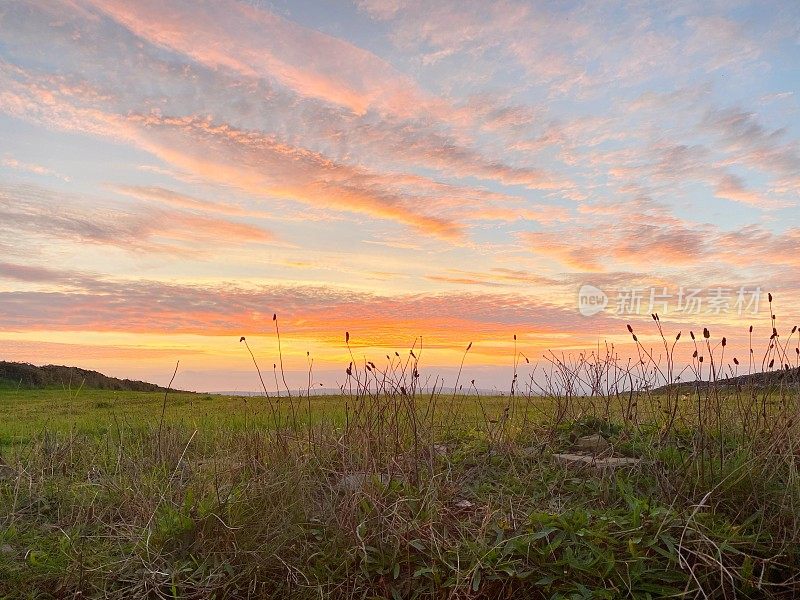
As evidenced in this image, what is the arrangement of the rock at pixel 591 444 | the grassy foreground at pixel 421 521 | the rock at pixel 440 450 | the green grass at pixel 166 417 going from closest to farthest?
the grassy foreground at pixel 421 521 < the rock at pixel 440 450 < the rock at pixel 591 444 < the green grass at pixel 166 417

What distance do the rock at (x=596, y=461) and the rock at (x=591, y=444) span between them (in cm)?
20

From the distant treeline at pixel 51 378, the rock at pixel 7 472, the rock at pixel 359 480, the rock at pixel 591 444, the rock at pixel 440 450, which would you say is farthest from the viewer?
the distant treeline at pixel 51 378

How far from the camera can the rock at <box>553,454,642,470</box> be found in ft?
18.1

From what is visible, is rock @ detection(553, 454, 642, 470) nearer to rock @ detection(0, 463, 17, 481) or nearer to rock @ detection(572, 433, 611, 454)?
rock @ detection(572, 433, 611, 454)

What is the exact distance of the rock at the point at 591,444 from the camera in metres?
6.23

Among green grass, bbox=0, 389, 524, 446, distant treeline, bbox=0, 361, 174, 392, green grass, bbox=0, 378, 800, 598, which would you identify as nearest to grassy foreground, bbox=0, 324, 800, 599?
green grass, bbox=0, 378, 800, 598

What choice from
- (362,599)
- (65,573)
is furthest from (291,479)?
(65,573)

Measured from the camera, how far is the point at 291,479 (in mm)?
5148

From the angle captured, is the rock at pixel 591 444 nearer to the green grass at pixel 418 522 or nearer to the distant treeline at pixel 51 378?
the green grass at pixel 418 522

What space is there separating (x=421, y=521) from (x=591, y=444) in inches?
104

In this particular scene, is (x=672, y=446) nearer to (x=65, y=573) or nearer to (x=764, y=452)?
(x=764, y=452)

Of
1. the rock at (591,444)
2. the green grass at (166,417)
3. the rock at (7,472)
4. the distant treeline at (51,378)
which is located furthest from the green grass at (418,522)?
the distant treeline at (51,378)

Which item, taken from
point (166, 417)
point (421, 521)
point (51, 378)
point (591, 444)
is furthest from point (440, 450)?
point (51, 378)

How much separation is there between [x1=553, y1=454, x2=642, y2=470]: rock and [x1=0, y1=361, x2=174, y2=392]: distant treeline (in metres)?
24.4
